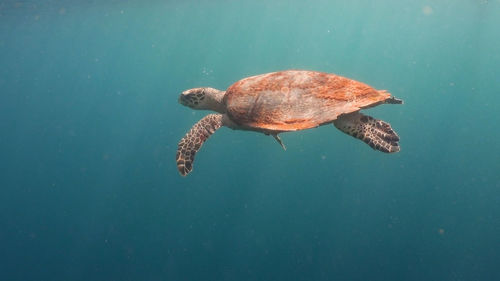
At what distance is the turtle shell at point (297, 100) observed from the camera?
14.9 ft

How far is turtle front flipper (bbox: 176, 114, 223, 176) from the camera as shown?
204 inches

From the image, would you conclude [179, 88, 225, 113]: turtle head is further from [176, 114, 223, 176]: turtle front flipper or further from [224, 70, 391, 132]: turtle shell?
[224, 70, 391, 132]: turtle shell

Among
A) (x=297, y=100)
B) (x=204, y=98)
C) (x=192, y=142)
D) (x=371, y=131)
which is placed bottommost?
(x=192, y=142)

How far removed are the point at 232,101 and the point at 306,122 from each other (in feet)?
5.00

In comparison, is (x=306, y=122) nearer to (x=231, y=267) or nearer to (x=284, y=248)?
(x=284, y=248)

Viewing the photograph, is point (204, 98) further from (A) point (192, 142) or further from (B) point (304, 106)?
(B) point (304, 106)

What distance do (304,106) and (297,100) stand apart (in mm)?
168

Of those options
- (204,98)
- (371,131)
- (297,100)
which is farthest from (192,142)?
(371,131)

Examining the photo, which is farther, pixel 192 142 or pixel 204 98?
pixel 204 98

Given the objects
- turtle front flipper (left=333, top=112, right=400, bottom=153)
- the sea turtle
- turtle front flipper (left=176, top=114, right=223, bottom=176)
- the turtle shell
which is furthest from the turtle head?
turtle front flipper (left=333, top=112, right=400, bottom=153)

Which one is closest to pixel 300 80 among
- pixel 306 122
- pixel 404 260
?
pixel 306 122

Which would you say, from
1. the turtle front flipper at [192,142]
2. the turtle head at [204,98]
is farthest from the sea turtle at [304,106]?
the turtle head at [204,98]

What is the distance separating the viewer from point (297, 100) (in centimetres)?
477

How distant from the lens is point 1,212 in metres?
25.0
